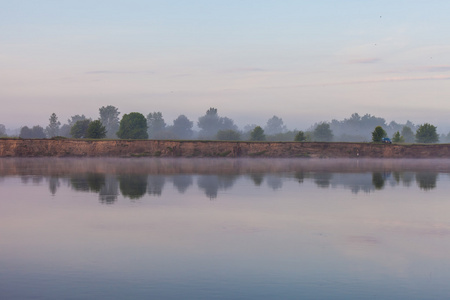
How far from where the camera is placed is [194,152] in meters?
114

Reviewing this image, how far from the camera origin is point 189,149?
374 feet

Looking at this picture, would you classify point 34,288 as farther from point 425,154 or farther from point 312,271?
point 425,154

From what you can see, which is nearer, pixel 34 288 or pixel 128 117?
pixel 34 288

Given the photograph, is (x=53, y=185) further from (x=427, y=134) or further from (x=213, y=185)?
(x=427, y=134)

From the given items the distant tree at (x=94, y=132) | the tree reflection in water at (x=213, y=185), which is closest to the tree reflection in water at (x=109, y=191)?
the tree reflection in water at (x=213, y=185)

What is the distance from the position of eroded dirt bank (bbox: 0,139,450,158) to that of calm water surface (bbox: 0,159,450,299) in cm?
7950

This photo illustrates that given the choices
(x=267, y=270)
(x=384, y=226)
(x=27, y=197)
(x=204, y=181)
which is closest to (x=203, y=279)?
(x=267, y=270)

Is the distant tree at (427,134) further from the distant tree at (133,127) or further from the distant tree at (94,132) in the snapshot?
the distant tree at (94,132)

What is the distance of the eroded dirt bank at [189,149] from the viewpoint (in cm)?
11250

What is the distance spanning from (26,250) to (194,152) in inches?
3790

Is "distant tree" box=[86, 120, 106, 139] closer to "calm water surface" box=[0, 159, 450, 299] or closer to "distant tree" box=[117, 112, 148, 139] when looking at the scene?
"distant tree" box=[117, 112, 148, 139]

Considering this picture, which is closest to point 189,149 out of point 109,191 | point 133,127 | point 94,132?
point 94,132

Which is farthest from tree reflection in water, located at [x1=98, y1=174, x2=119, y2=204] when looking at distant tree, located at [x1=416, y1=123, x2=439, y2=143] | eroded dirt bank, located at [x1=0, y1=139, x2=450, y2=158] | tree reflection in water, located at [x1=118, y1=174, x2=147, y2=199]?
distant tree, located at [x1=416, y1=123, x2=439, y2=143]

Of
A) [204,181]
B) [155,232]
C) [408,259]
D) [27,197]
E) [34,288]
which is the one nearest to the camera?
[34,288]
